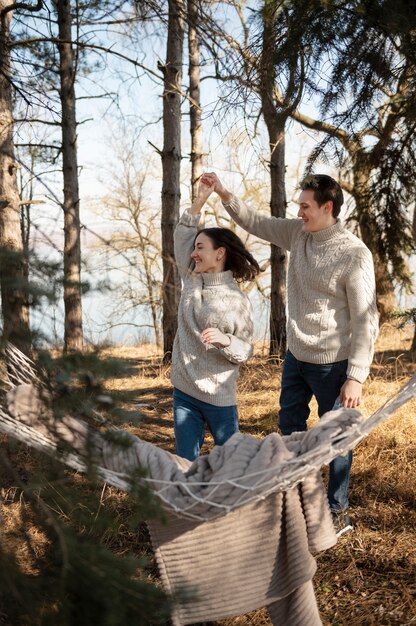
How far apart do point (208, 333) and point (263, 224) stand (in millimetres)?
609

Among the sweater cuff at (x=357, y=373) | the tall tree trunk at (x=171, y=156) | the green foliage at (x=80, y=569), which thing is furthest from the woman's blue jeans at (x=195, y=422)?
the tall tree trunk at (x=171, y=156)

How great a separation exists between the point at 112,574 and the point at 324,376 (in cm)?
Result: 141

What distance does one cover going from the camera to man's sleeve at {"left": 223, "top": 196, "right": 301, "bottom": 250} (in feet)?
8.72

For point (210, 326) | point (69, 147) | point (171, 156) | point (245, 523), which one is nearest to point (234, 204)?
point (210, 326)

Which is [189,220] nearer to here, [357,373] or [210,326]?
[210,326]

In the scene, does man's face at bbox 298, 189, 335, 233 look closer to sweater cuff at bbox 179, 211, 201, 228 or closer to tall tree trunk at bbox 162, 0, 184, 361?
sweater cuff at bbox 179, 211, 201, 228

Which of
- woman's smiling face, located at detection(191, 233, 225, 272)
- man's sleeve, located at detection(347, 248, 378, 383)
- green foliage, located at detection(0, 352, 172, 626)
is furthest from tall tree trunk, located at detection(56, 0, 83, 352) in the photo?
green foliage, located at detection(0, 352, 172, 626)

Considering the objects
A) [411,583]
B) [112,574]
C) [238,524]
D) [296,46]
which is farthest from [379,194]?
[112,574]

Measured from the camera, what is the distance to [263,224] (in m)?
2.70

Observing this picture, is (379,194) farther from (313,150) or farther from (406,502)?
(406,502)

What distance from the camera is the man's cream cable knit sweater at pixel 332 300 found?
2.33m

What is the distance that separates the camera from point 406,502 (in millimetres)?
2918

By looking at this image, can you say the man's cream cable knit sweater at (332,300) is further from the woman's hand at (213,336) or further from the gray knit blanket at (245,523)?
the gray knit blanket at (245,523)

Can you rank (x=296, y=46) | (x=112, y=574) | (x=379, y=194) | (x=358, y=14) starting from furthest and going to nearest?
1. (x=379, y=194)
2. (x=296, y=46)
3. (x=358, y=14)
4. (x=112, y=574)
